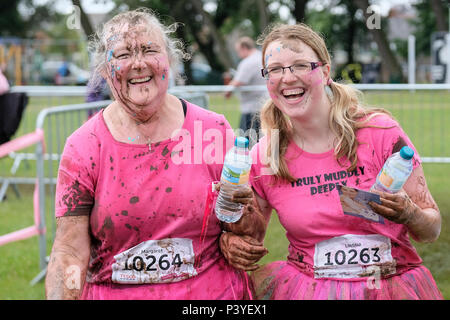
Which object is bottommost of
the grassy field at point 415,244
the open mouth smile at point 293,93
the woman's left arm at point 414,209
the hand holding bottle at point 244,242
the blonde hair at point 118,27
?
the grassy field at point 415,244

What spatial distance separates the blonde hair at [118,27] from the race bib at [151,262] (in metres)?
0.75

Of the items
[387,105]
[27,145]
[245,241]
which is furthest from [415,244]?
[387,105]

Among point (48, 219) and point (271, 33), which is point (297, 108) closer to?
point (271, 33)

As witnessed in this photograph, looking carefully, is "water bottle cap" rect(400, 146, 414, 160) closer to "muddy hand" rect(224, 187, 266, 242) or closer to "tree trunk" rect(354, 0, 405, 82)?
"muddy hand" rect(224, 187, 266, 242)

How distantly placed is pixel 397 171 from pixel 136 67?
1.08 metres

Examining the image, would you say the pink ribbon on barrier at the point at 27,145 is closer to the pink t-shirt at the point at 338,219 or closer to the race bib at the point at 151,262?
the race bib at the point at 151,262

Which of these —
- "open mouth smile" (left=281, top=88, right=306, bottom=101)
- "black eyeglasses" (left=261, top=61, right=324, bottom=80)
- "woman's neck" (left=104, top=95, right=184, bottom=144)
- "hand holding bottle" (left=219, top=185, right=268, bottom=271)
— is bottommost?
"hand holding bottle" (left=219, top=185, right=268, bottom=271)

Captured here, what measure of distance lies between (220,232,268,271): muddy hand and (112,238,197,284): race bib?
18 cm

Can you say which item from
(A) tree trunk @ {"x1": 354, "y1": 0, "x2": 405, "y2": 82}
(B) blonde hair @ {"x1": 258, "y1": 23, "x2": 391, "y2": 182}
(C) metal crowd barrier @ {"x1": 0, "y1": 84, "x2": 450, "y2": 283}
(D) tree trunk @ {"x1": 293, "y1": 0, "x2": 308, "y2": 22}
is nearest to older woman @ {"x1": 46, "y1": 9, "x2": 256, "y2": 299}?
(B) blonde hair @ {"x1": 258, "y1": 23, "x2": 391, "y2": 182}

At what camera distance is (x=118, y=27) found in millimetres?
2443

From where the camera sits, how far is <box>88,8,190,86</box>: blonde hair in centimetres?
246

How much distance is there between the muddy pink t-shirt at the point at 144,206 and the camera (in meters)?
2.40

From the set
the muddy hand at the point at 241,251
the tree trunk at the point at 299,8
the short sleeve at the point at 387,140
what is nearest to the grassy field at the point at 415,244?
the short sleeve at the point at 387,140
